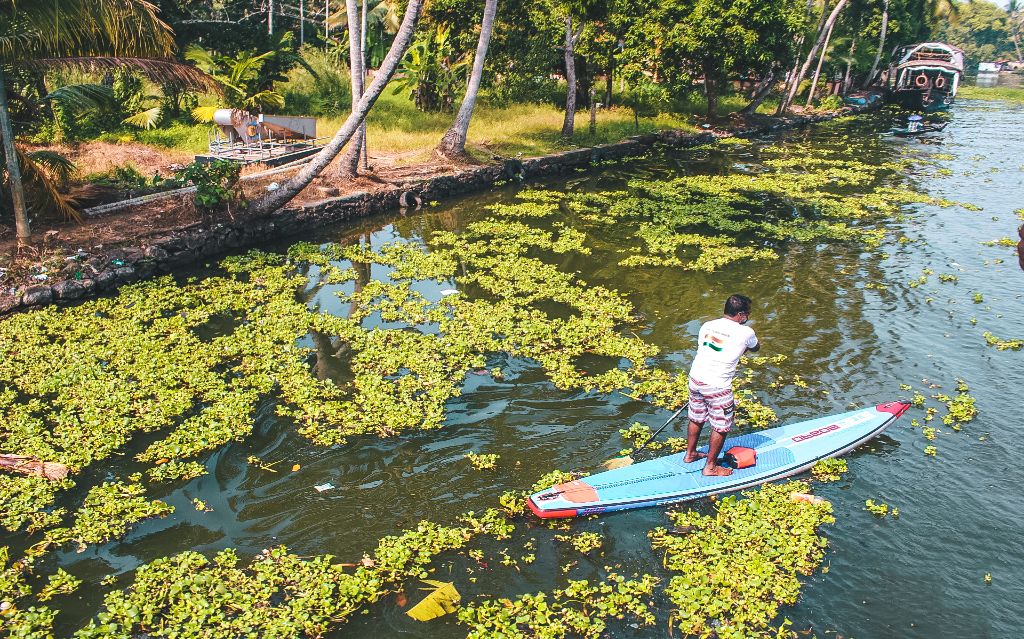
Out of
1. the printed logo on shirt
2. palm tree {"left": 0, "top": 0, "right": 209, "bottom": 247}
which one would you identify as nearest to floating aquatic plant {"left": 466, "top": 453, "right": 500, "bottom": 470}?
the printed logo on shirt

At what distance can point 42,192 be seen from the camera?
1524cm

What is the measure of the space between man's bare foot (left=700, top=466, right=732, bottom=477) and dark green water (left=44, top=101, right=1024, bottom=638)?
366 mm

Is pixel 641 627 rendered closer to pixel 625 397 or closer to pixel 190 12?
pixel 625 397

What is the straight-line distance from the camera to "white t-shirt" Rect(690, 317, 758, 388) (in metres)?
7.70

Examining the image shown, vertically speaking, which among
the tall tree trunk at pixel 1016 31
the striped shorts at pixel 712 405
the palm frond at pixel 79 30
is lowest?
the striped shorts at pixel 712 405

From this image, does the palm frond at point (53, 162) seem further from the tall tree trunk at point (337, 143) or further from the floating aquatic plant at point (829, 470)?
the floating aquatic plant at point (829, 470)

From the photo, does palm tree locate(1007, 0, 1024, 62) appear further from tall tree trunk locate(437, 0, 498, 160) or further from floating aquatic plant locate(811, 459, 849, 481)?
floating aquatic plant locate(811, 459, 849, 481)

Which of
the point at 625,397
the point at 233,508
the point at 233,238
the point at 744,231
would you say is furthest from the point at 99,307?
the point at 744,231

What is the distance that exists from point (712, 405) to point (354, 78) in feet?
54.4

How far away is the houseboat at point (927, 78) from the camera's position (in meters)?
50.4

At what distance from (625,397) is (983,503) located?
4.59 m

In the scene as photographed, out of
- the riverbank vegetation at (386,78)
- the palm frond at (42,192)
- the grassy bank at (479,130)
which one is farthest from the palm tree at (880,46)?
the palm frond at (42,192)

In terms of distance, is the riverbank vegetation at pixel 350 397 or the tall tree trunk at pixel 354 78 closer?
the riverbank vegetation at pixel 350 397

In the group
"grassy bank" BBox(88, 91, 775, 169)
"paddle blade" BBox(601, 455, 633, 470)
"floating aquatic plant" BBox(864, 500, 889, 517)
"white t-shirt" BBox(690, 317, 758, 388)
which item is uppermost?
"grassy bank" BBox(88, 91, 775, 169)
